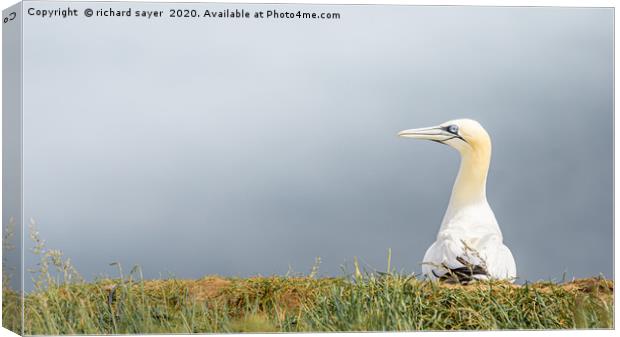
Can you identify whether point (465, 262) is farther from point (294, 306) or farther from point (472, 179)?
point (294, 306)

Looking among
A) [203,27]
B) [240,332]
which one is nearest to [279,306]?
[240,332]

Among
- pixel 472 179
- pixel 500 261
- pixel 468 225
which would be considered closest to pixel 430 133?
pixel 472 179

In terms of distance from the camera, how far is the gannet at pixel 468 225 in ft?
46.8

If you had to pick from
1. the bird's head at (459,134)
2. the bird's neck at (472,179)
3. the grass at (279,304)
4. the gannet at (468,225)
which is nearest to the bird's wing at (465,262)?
the gannet at (468,225)

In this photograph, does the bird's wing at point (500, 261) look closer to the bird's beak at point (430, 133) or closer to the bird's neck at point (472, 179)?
the bird's neck at point (472, 179)

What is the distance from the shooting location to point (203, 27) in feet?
45.6

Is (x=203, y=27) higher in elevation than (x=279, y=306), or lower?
higher

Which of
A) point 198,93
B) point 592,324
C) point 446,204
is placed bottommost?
point 592,324

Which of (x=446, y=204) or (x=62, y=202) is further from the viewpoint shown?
(x=446, y=204)

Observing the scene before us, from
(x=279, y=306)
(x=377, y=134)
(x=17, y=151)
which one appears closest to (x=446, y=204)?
(x=377, y=134)

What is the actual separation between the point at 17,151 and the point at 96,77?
36.7 inches

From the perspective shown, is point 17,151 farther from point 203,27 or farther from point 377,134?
point 377,134

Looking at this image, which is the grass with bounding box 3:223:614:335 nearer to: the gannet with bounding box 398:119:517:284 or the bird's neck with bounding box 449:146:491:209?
the gannet with bounding box 398:119:517:284

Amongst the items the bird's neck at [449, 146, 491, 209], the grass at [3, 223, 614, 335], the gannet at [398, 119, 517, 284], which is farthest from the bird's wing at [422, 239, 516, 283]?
the bird's neck at [449, 146, 491, 209]
